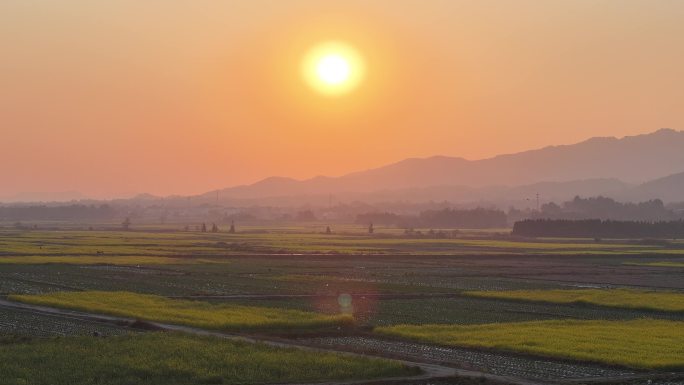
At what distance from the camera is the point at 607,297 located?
42.0m

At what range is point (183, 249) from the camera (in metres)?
83.0

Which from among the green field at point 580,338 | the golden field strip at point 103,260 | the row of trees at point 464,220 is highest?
the row of trees at point 464,220

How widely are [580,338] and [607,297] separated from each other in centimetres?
1571

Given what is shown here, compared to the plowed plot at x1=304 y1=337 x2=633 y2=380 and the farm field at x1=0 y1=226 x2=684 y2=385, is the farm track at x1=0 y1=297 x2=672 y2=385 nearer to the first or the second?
the plowed plot at x1=304 y1=337 x2=633 y2=380

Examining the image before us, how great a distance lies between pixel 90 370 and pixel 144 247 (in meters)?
67.0

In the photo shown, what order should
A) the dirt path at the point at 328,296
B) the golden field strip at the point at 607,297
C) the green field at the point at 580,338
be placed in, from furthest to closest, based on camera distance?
the dirt path at the point at 328,296
the golden field strip at the point at 607,297
the green field at the point at 580,338

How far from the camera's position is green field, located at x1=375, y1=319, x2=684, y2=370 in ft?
78.5

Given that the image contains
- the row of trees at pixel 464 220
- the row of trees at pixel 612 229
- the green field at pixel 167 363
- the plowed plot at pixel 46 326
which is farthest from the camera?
the row of trees at pixel 464 220

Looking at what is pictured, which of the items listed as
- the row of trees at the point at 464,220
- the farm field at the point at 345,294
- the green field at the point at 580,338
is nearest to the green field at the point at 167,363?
the farm field at the point at 345,294

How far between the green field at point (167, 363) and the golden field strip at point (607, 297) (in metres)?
20.3

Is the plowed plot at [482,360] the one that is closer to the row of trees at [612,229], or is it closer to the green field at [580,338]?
the green field at [580,338]

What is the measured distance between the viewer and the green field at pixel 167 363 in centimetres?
1966

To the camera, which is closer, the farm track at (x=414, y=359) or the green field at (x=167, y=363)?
the green field at (x=167, y=363)

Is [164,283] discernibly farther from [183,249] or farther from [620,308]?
[183,249]
